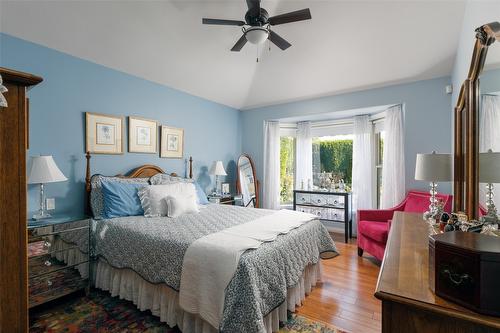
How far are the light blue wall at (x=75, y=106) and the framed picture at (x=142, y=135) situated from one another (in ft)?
0.26

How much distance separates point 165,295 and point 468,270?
1970 mm

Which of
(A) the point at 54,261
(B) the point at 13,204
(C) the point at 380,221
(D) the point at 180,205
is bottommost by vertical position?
(A) the point at 54,261

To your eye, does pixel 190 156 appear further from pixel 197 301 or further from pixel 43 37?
pixel 197 301

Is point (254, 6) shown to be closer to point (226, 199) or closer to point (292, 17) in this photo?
point (292, 17)

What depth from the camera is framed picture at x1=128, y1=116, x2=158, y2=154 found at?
10.8ft

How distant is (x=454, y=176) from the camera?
181 centimetres

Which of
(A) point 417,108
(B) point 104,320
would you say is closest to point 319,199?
(A) point 417,108

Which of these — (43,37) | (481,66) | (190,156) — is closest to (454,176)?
(481,66)

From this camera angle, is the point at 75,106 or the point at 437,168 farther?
the point at 75,106

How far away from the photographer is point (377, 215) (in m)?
3.41

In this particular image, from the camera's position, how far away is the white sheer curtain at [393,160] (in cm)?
357

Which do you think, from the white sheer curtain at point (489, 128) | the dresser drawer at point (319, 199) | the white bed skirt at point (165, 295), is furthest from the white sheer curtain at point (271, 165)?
the white sheer curtain at point (489, 128)

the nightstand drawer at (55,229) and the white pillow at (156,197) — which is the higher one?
the white pillow at (156,197)

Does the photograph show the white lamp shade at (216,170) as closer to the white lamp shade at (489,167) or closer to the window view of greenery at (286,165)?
the window view of greenery at (286,165)
